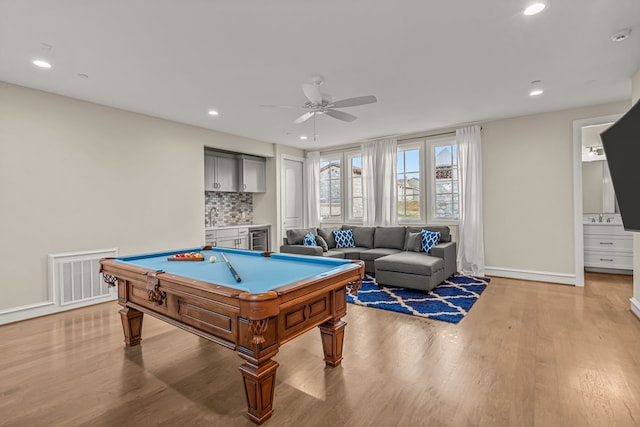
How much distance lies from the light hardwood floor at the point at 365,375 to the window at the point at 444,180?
2.58 metres

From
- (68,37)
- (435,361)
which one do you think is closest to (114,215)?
(68,37)

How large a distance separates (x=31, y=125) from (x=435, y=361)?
193 inches

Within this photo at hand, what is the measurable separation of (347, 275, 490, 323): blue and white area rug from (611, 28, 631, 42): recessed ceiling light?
2.90 meters

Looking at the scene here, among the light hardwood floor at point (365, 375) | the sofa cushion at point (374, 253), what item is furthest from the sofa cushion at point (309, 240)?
the light hardwood floor at point (365, 375)

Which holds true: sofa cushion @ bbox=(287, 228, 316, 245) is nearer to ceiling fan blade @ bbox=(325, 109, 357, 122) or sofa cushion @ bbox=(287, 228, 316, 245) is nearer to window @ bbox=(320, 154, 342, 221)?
window @ bbox=(320, 154, 342, 221)

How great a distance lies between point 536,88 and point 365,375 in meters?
3.85

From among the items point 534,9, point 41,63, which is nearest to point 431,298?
point 534,9

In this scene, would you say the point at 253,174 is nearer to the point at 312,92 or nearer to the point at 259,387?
the point at 312,92

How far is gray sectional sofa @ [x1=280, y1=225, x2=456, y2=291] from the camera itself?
420 cm

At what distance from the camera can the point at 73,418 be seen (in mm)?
1791

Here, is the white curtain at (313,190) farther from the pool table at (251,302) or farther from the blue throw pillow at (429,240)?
the pool table at (251,302)

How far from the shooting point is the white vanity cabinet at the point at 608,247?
16.6 ft

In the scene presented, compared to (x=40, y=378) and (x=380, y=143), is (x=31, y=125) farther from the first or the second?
(x=380, y=143)

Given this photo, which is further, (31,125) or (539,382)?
(31,125)
